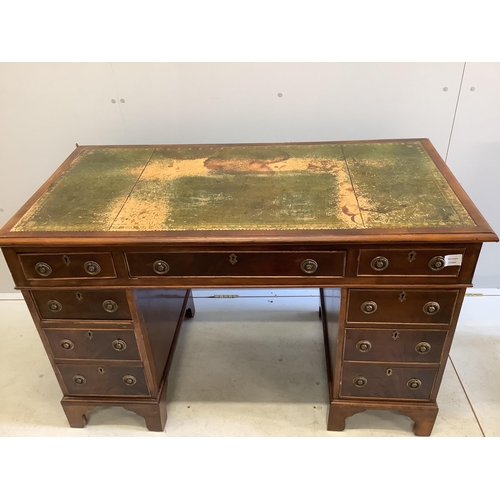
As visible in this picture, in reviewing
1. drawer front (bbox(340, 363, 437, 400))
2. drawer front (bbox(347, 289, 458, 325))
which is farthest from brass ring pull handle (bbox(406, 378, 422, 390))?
drawer front (bbox(347, 289, 458, 325))

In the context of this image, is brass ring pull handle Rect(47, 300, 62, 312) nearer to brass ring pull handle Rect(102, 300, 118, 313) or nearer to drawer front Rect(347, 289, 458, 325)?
brass ring pull handle Rect(102, 300, 118, 313)

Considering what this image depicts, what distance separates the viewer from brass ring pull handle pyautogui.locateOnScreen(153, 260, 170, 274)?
1.19 meters

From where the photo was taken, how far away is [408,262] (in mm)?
1157

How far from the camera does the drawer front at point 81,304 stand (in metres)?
1.27

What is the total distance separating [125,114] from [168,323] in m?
0.81

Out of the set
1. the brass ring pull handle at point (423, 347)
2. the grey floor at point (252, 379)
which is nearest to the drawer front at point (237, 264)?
the brass ring pull handle at point (423, 347)

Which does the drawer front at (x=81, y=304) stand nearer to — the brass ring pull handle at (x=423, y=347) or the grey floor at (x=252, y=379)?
the grey floor at (x=252, y=379)

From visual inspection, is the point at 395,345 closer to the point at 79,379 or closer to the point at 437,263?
the point at 437,263

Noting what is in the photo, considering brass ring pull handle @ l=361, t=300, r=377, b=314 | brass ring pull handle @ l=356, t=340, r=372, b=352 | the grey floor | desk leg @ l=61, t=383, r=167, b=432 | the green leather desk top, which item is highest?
the green leather desk top

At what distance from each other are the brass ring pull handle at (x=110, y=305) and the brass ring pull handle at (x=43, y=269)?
0.17 meters

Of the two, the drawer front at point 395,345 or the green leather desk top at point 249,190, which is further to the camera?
the drawer front at point 395,345

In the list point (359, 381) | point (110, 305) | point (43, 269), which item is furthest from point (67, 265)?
point (359, 381)

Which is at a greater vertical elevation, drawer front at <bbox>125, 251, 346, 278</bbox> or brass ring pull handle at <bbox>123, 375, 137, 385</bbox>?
drawer front at <bbox>125, 251, 346, 278</bbox>

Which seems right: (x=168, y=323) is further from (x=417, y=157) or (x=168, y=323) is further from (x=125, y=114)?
(x=417, y=157)
